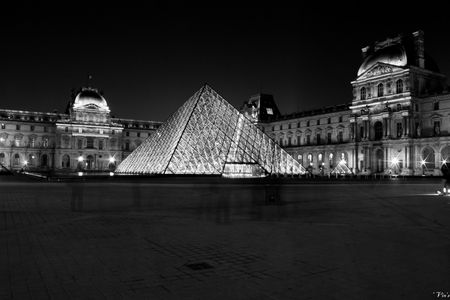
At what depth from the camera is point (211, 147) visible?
122ft

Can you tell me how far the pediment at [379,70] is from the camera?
171 feet

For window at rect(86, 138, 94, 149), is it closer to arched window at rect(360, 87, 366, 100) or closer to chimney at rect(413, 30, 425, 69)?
arched window at rect(360, 87, 366, 100)

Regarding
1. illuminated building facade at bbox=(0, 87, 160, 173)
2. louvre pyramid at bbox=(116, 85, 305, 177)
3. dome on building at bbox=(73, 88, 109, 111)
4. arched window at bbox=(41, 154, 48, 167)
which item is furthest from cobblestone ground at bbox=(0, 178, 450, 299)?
arched window at bbox=(41, 154, 48, 167)

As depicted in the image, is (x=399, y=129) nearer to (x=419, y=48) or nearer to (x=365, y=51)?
(x=419, y=48)

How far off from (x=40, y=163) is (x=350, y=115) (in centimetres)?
5528

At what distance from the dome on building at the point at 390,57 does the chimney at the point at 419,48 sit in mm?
2367

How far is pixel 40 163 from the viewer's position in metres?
79.3

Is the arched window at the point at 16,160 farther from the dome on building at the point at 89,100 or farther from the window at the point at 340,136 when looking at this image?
the window at the point at 340,136

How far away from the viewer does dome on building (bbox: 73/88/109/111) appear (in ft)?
262

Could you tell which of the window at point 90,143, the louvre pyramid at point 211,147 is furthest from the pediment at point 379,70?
the window at point 90,143

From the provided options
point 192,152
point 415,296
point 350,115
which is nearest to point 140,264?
point 415,296

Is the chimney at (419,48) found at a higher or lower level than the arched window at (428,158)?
higher

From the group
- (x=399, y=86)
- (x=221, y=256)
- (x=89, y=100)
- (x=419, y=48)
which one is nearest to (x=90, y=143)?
(x=89, y=100)

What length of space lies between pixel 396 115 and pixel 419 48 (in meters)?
9.24
